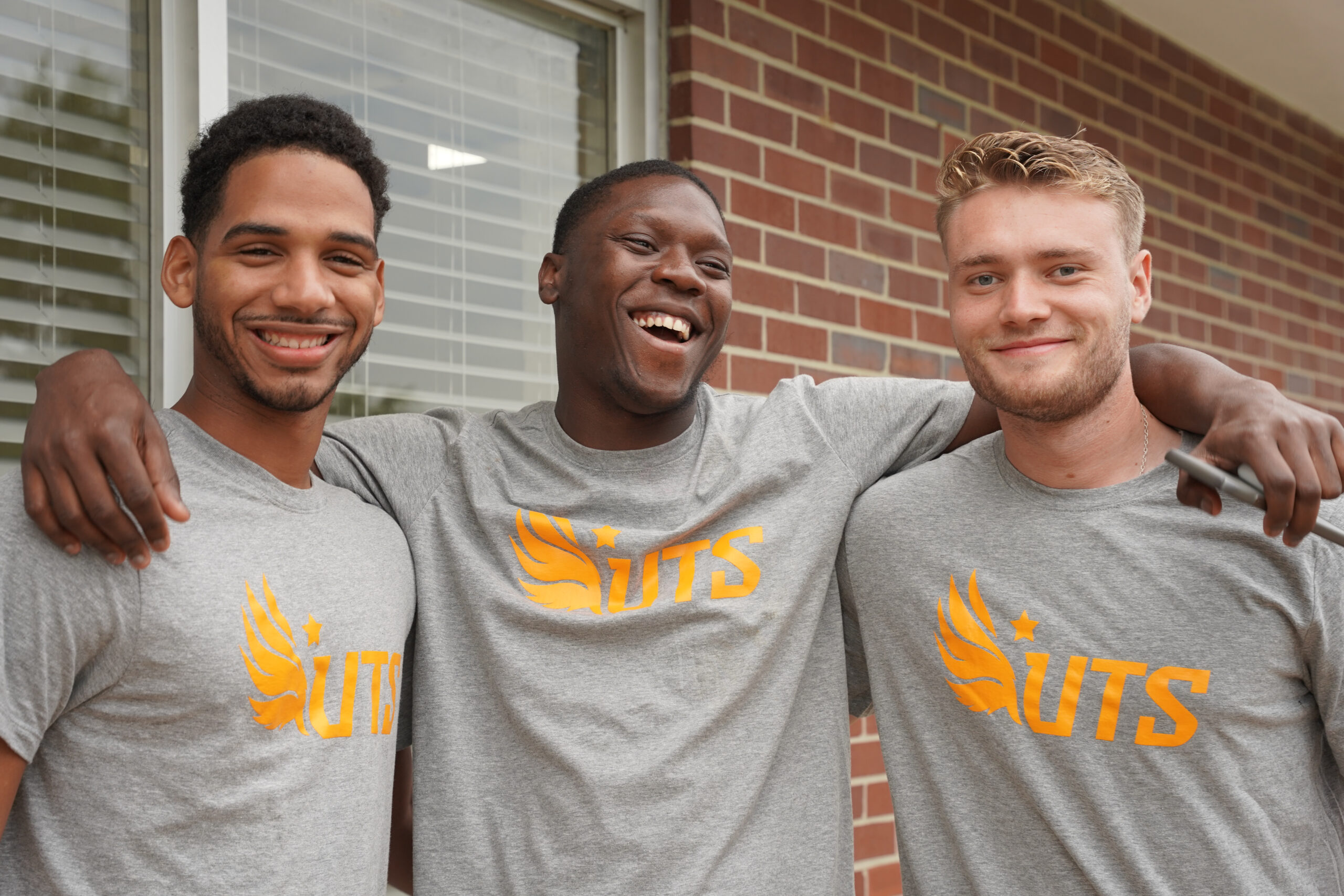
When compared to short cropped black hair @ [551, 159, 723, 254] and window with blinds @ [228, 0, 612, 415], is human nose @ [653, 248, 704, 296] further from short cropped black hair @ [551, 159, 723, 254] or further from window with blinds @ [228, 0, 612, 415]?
window with blinds @ [228, 0, 612, 415]

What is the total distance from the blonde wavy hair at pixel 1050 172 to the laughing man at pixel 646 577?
28cm

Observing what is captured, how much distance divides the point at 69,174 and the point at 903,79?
2589mm

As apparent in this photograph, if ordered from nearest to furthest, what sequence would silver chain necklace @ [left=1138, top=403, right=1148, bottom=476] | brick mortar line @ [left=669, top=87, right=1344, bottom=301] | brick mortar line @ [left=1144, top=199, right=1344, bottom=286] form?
silver chain necklace @ [left=1138, top=403, right=1148, bottom=476] < brick mortar line @ [left=669, top=87, right=1344, bottom=301] < brick mortar line @ [left=1144, top=199, right=1344, bottom=286]

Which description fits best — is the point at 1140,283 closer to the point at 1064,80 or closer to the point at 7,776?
the point at 7,776

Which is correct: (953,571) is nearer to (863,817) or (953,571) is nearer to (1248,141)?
(863,817)

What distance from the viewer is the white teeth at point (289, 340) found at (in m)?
2.03

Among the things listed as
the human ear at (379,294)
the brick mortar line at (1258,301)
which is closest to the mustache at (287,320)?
the human ear at (379,294)

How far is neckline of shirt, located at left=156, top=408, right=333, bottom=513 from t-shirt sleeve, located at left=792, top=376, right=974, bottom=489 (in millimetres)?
998

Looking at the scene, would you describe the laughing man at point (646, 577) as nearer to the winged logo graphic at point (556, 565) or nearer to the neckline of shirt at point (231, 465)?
the winged logo graphic at point (556, 565)

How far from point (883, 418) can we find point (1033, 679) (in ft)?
2.00

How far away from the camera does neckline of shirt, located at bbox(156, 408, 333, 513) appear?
1997 millimetres

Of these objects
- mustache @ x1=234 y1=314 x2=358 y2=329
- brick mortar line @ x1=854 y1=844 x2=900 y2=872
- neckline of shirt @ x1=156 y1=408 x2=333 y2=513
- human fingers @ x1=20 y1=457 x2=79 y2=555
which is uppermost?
mustache @ x1=234 y1=314 x2=358 y2=329

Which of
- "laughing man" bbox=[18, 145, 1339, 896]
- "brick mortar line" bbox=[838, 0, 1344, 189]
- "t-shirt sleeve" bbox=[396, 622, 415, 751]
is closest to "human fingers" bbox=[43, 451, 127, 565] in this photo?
"laughing man" bbox=[18, 145, 1339, 896]

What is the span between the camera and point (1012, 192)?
2.18 m
